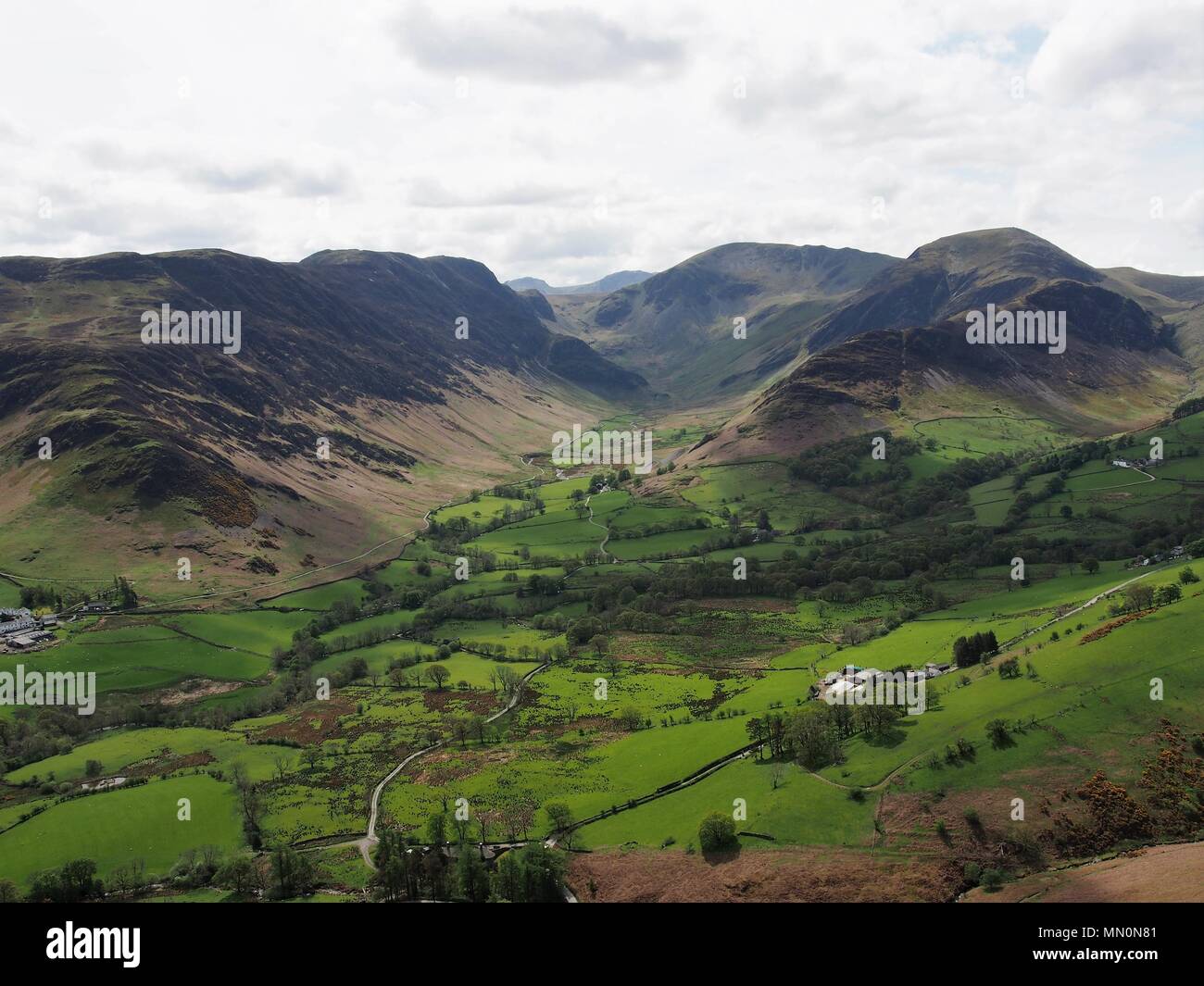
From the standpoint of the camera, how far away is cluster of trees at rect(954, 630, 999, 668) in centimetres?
10044

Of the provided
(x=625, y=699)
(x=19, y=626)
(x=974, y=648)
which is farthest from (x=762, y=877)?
(x=19, y=626)

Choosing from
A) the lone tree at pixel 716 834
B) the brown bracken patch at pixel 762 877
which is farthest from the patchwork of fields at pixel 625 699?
the brown bracken patch at pixel 762 877

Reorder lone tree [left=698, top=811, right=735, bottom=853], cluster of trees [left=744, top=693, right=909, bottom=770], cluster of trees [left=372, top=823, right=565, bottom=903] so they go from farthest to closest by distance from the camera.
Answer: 1. cluster of trees [left=744, top=693, right=909, bottom=770]
2. lone tree [left=698, top=811, right=735, bottom=853]
3. cluster of trees [left=372, top=823, right=565, bottom=903]

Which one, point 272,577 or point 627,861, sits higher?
point 272,577

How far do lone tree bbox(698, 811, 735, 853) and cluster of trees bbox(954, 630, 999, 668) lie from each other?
46953 millimetres

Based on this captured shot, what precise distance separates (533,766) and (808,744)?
106 feet

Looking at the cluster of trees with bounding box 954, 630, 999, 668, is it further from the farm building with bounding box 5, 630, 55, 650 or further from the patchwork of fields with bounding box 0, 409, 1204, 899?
the farm building with bounding box 5, 630, 55, 650

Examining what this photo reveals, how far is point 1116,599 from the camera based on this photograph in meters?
100

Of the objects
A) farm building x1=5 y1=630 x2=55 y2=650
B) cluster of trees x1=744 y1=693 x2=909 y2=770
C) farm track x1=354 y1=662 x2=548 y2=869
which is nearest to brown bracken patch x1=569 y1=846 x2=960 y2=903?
cluster of trees x1=744 y1=693 x2=909 y2=770

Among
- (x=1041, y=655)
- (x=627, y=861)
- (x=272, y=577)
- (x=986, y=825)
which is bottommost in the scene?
(x=627, y=861)
